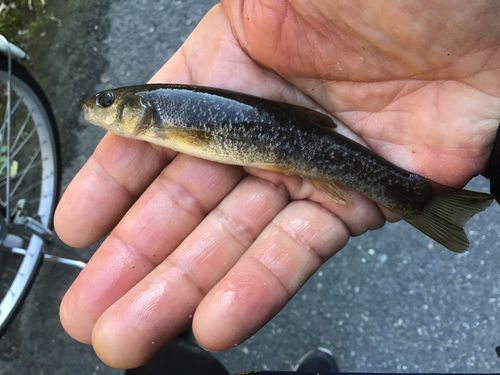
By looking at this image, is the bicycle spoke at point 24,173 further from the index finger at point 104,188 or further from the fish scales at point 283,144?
the fish scales at point 283,144

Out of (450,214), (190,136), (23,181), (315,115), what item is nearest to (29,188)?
(23,181)

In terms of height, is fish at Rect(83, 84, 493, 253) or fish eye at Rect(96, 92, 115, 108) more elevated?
fish eye at Rect(96, 92, 115, 108)

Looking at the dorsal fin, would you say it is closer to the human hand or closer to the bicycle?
the human hand

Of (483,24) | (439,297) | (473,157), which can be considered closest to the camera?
(483,24)

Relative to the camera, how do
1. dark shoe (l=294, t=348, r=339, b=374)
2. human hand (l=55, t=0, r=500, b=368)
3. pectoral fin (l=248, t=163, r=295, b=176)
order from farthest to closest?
dark shoe (l=294, t=348, r=339, b=374)
pectoral fin (l=248, t=163, r=295, b=176)
human hand (l=55, t=0, r=500, b=368)

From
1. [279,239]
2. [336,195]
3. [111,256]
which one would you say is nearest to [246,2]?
[336,195]

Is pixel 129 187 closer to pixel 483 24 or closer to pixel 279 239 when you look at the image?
pixel 279 239

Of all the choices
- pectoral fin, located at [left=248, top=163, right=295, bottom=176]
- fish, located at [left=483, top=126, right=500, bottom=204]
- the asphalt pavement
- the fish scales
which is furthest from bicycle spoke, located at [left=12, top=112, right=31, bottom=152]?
fish, located at [left=483, top=126, right=500, bottom=204]

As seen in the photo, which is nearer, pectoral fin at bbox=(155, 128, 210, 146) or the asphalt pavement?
pectoral fin at bbox=(155, 128, 210, 146)
